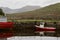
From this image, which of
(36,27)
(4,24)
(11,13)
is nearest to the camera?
(4,24)

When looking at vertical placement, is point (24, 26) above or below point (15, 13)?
below

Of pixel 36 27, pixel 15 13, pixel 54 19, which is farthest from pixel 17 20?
pixel 54 19

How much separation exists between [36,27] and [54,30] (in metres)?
0.37

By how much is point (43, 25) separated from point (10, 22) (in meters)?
0.68

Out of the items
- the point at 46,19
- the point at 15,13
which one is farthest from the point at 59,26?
the point at 15,13

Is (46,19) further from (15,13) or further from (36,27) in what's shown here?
(15,13)

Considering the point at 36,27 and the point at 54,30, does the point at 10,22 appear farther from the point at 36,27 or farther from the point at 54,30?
the point at 54,30

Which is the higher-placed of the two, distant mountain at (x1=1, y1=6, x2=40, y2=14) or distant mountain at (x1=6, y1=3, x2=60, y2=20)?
distant mountain at (x1=1, y1=6, x2=40, y2=14)

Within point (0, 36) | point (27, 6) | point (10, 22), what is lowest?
point (0, 36)

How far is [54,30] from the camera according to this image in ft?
12.9

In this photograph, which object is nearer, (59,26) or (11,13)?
(11,13)

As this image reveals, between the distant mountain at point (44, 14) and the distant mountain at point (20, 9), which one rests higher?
the distant mountain at point (20, 9)

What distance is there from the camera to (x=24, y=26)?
3875 millimetres

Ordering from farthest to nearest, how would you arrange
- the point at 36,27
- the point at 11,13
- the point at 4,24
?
1. the point at 36,27
2. the point at 11,13
3. the point at 4,24
